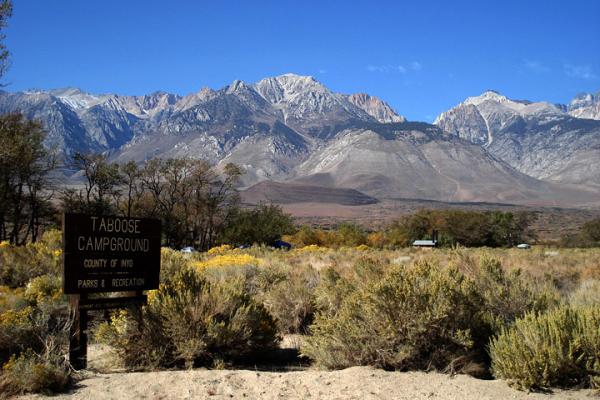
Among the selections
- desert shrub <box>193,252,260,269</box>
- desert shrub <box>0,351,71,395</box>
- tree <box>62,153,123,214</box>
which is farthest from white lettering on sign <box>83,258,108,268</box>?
tree <box>62,153,123,214</box>

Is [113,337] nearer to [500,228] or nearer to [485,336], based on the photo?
[485,336]

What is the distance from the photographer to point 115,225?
30.8 ft

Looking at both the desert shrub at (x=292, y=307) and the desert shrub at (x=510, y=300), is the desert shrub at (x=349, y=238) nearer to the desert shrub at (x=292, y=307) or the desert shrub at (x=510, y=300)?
the desert shrub at (x=292, y=307)

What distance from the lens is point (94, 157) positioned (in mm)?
55562

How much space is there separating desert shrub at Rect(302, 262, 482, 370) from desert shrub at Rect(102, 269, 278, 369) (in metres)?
1.39

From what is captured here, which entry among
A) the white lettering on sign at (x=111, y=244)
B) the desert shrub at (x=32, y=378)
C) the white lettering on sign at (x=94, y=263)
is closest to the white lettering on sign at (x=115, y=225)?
the white lettering on sign at (x=111, y=244)

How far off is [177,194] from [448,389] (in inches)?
→ 2254

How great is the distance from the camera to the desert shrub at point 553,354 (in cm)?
757

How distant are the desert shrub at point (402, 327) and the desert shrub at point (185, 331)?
4.56 feet

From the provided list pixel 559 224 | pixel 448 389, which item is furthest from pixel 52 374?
pixel 559 224

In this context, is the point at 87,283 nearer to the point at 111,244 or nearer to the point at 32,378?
the point at 111,244

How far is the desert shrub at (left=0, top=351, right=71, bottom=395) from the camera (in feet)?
25.2

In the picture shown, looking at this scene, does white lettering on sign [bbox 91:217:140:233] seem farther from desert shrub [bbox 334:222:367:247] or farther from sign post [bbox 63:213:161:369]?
desert shrub [bbox 334:222:367:247]

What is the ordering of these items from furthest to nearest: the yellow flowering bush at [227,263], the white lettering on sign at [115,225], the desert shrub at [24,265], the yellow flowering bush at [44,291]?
the yellow flowering bush at [227,263] < the desert shrub at [24,265] < the yellow flowering bush at [44,291] < the white lettering on sign at [115,225]
